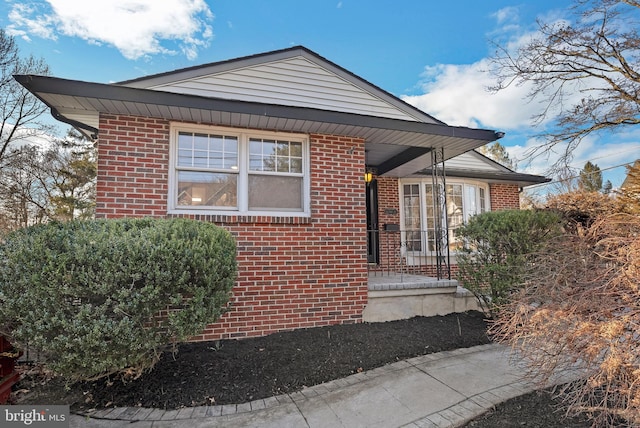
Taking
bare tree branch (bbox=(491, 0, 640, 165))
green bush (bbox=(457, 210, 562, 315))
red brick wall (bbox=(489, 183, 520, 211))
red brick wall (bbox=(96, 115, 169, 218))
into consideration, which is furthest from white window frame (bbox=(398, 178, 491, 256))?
red brick wall (bbox=(96, 115, 169, 218))

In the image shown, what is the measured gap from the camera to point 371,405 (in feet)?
9.42

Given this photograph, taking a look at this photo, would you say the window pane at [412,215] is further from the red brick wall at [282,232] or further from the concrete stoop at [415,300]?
the red brick wall at [282,232]

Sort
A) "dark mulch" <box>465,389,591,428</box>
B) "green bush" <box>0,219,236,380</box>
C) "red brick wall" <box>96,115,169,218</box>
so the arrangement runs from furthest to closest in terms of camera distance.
A: 1. "red brick wall" <box>96,115,169,218</box>
2. "green bush" <box>0,219,236,380</box>
3. "dark mulch" <box>465,389,591,428</box>

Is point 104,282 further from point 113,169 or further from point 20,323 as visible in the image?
point 113,169

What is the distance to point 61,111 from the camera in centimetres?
430

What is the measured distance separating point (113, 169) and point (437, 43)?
984 centimetres

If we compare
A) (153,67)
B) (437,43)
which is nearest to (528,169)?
(437,43)

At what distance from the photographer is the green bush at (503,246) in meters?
4.84

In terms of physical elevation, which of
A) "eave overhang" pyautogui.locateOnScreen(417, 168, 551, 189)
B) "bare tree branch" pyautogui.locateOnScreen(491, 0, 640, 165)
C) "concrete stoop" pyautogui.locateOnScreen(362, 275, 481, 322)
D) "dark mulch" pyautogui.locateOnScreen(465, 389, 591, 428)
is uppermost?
"bare tree branch" pyautogui.locateOnScreen(491, 0, 640, 165)

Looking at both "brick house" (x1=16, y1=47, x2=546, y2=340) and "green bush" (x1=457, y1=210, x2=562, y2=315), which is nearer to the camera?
"brick house" (x1=16, y1=47, x2=546, y2=340)

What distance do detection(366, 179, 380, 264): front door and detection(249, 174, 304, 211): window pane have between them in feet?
11.6

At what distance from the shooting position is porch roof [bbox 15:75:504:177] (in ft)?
12.3

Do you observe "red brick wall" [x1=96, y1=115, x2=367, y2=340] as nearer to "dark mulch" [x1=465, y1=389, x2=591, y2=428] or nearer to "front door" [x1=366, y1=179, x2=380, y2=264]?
"dark mulch" [x1=465, y1=389, x2=591, y2=428]

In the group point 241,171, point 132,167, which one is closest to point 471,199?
point 241,171
